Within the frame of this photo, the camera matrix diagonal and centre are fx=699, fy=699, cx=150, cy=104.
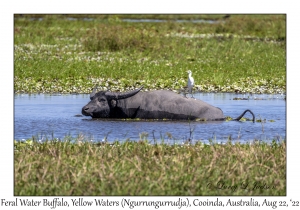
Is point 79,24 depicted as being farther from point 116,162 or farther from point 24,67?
point 116,162

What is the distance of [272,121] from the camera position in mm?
12227

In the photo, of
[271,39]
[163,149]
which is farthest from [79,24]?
[163,149]

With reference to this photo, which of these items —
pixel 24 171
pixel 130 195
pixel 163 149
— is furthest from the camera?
pixel 163 149

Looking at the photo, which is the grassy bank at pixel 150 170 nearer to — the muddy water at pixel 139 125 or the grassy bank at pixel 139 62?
the muddy water at pixel 139 125

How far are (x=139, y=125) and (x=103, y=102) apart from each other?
1.22 metres

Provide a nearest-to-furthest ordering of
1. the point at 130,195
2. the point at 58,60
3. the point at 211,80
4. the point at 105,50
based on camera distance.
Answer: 1. the point at 130,195
2. the point at 211,80
3. the point at 58,60
4. the point at 105,50

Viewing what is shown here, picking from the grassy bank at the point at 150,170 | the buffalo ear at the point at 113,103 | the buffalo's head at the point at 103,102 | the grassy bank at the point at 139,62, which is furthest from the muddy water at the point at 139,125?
the grassy bank at the point at 139,62

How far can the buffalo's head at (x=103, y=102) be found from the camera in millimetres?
12672

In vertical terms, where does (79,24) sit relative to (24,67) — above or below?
above

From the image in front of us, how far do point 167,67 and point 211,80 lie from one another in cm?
215

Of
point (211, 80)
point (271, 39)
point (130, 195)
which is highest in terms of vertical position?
point (271, 39)

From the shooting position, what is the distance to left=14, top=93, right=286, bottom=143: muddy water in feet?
34.9

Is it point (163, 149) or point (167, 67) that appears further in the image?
point (167, 67)

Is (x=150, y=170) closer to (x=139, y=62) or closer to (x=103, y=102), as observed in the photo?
(x=103, y=102)
